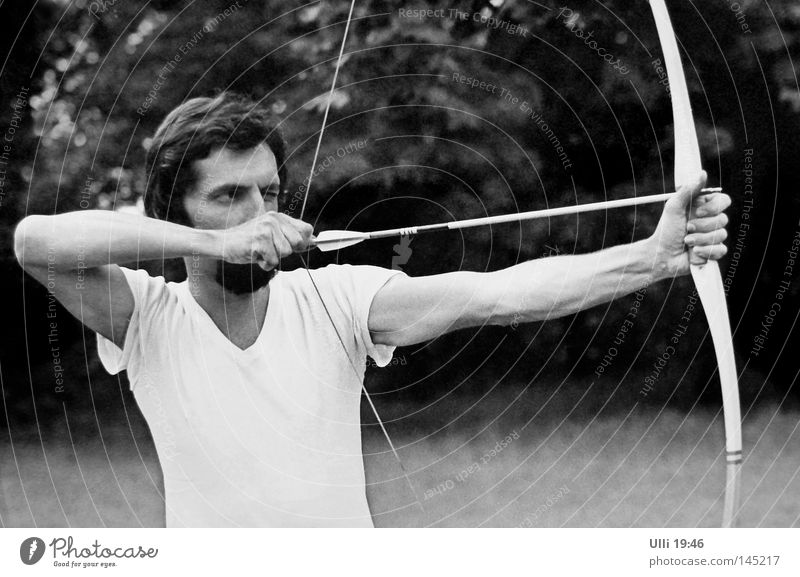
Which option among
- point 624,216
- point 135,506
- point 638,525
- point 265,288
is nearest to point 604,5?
point 624,216

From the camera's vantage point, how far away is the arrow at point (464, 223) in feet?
8.92

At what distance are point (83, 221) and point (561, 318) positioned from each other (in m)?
1.41

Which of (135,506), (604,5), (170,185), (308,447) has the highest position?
(604,5)

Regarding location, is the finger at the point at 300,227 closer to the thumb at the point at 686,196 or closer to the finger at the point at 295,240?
Result: the finger at the point at 295,240

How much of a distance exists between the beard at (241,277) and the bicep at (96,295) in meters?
0.26

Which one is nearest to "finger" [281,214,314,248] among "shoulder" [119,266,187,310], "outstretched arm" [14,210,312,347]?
"outstretched arm" [14,210,312,347]

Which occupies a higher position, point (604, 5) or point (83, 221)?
point (604, 5)

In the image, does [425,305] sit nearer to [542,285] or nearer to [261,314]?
[542,285]

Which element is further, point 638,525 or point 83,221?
point 638,525

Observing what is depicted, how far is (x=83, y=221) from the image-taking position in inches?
105

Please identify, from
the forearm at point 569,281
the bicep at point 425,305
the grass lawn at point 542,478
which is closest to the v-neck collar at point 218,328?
the bicep at point 425,305

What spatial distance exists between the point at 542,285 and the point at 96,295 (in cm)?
128

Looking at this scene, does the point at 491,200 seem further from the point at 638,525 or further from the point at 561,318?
the point at 638,525

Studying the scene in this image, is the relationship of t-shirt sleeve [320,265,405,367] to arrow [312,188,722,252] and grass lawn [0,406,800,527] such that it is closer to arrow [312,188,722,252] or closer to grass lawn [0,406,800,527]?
arrow [312,188,722,252]
